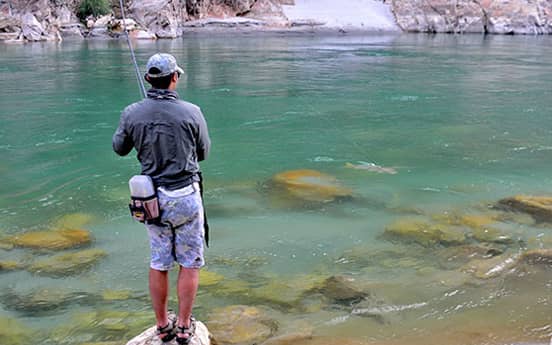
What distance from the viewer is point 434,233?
759cm

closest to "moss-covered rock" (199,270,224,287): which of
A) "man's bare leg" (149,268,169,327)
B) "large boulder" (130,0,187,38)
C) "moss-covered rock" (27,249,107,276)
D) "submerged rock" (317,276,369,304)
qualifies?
"submerged rock" (317,276,369,304)

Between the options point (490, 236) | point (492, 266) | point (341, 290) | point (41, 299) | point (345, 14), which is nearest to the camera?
point (41, 299)

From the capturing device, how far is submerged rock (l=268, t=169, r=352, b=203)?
909 cm

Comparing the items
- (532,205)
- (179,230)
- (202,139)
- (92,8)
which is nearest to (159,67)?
(202,139)

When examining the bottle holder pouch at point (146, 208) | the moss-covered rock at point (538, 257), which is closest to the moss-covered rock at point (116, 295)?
the bottle holder pouch at point (146, 208)

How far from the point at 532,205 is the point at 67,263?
6481 millimetres

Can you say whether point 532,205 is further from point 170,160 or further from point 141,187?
point 141,187

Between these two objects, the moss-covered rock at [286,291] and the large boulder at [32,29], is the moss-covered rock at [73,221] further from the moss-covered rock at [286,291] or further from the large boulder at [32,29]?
the large boulder at [32,29]

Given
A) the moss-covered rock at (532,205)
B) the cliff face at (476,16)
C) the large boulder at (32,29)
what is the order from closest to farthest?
the moss-covered rock at (532,205) → the large boulder at (32,29) → the cliff face at (476,16)

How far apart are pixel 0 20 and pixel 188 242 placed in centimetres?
4783

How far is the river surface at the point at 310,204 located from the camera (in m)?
5.58

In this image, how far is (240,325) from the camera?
5.29 m

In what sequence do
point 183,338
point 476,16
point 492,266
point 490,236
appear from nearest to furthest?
point 183,338 → point 492,266 → point 490,236 → point 476,16

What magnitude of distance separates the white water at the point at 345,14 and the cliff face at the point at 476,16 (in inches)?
82.7
